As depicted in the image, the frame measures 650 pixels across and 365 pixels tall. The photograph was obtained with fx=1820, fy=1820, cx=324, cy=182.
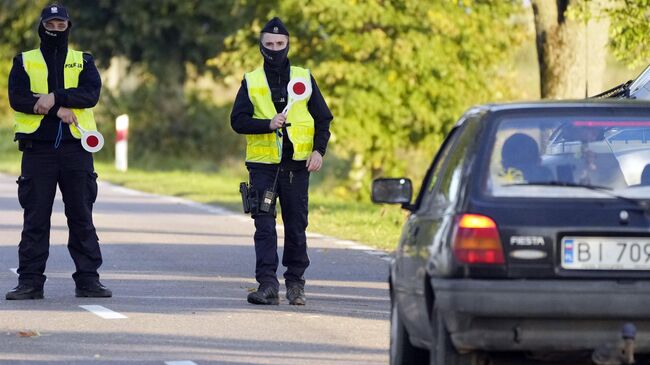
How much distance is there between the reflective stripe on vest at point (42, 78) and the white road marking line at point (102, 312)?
3.91 feet

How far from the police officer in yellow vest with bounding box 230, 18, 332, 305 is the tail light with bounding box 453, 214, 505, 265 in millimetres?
4456

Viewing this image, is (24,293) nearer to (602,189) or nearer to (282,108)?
(282,108)

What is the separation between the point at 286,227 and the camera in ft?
38.0

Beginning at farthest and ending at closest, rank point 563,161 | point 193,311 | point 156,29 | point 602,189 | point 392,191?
point 156,29, point 193,311, point 392,191, point 563,161, point 602,189

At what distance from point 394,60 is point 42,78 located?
926 inches

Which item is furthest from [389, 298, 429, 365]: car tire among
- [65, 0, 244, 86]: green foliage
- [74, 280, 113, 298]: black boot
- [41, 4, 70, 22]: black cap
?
[65, 0, 244, 86]: green foliage

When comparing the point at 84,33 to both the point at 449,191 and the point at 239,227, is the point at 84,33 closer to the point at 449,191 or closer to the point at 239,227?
the point at 239,227

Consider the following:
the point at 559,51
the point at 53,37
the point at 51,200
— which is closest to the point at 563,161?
the point at 53,37

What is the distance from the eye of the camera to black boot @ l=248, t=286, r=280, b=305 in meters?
11.4

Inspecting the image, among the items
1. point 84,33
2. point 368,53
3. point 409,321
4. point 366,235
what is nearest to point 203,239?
point 366,235

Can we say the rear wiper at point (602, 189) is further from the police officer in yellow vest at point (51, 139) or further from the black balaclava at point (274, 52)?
the police officer in yellow vest at point (51, 139)

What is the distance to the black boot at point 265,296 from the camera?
1137 centimetres

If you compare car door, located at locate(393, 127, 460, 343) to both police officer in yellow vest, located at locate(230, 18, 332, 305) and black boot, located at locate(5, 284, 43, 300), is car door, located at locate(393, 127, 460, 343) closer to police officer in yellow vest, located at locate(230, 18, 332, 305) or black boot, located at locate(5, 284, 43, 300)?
police officer in yellow vest, located at locate(230, 18, 332, 305)

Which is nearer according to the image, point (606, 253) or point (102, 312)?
point (606, 253)
